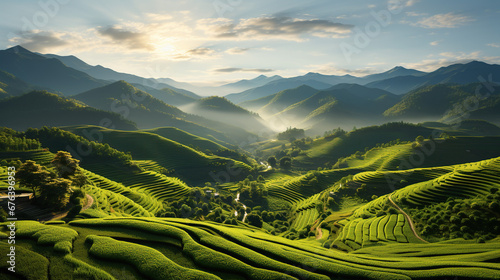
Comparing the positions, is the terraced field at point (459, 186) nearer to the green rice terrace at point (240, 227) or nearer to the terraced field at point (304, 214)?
the green rice terrace at point (240, 227)

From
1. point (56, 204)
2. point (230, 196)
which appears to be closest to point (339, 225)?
point (230, 196)

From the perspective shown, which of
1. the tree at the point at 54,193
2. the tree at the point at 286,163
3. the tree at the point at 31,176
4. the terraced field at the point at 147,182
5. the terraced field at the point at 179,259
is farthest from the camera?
the tree at the point at 286,163

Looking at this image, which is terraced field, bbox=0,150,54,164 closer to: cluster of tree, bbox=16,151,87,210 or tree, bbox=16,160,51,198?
cluster of tree, bbox=16,151,87,210

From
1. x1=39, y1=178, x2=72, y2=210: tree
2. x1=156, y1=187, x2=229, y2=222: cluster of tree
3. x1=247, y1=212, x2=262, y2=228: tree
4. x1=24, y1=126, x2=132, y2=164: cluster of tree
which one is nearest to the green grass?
x1=39, y1=178, x2=72, y2=210: tree

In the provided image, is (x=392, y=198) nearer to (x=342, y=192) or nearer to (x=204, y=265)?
(x=342, y=192)

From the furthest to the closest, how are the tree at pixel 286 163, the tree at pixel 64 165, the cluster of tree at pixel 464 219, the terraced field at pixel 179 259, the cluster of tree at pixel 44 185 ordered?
the tree at pixel 286 163 < the tree at pixel 64 165 < the cluster of tree at pixel 464 219 < the cluster of tree at pixel 44 185 < the terraced field at pixel 179 259

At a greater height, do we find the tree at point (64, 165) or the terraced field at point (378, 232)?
the tree at point (64, 165)

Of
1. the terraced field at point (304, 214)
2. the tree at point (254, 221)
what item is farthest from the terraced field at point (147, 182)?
the terraced field at point (304, 214)
